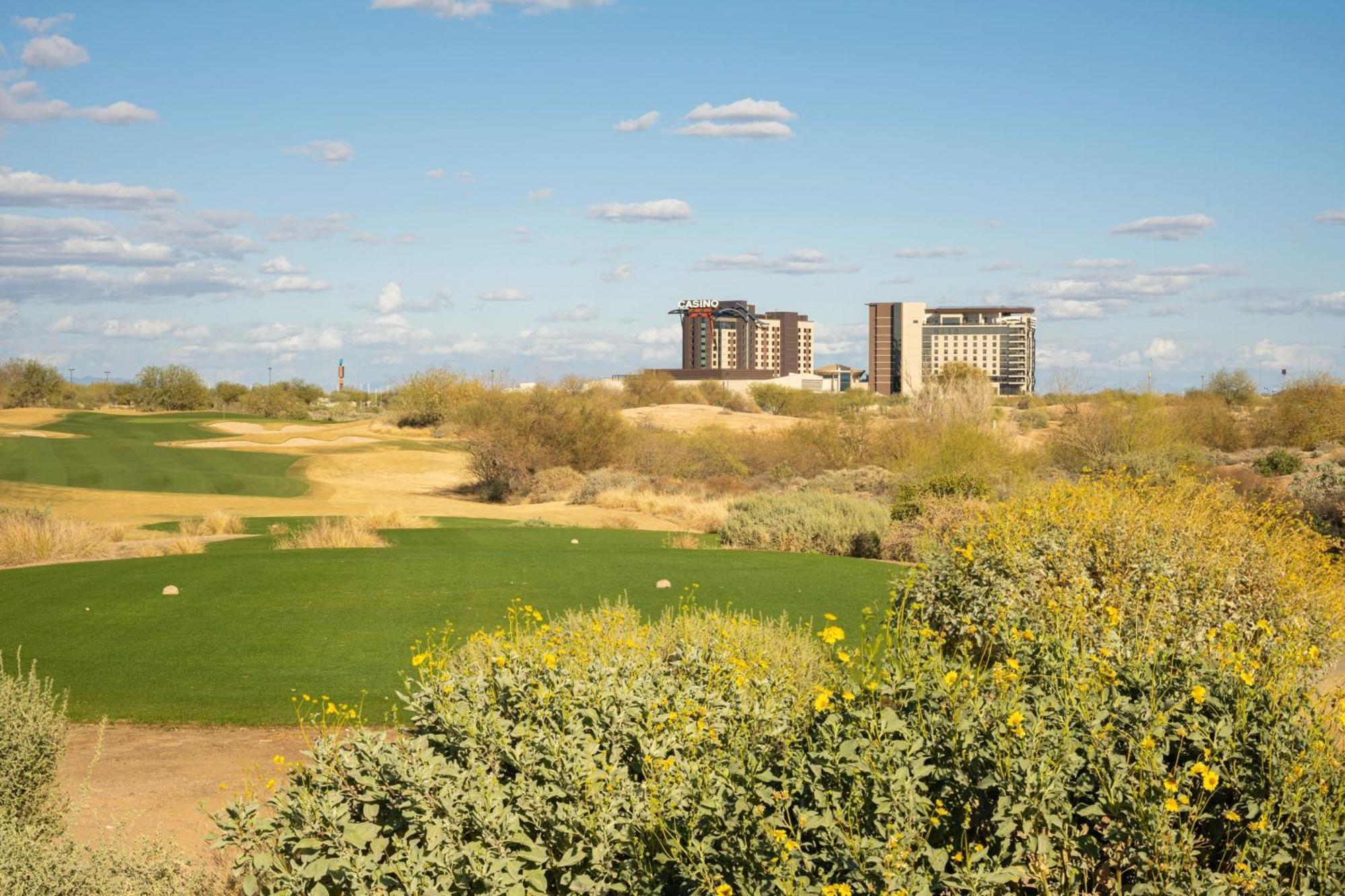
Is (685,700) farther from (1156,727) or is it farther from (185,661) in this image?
(185,661)

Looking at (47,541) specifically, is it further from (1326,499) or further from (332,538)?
(1326,499)

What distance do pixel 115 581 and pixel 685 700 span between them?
44.8 ft

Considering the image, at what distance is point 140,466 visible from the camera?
46344 mm

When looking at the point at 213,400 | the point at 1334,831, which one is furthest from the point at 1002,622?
the point at 213,400

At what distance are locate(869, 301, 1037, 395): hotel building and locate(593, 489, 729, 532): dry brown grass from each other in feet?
336

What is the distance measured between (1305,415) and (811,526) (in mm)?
32843

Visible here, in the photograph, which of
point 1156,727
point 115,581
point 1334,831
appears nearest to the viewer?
point 1334,831

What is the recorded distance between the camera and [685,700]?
533 centimetres

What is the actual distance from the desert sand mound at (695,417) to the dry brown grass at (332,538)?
116 ft

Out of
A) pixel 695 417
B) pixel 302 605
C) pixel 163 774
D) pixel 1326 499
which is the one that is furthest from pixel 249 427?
pixel 163 774

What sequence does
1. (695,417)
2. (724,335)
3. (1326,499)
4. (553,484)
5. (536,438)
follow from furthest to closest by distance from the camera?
1. (724,335)
2. (695,417)
3. (536,438)
4. (553,484)
5. (1326,499)

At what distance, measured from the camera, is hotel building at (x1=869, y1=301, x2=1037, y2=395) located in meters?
136

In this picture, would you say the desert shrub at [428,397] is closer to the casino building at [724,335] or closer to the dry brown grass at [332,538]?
the dry brown grass at [332,538]

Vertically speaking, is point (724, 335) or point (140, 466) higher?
point (724, 335)
